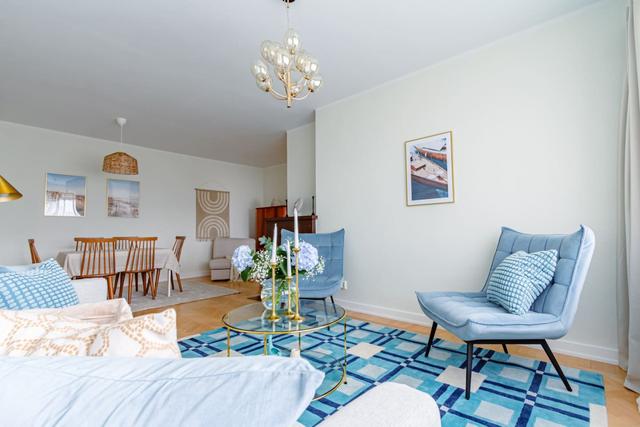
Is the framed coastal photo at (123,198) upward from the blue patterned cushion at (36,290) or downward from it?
upward

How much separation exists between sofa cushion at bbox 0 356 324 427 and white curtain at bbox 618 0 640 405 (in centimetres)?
237

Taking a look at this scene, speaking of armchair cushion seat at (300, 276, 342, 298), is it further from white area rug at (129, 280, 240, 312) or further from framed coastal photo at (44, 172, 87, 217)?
framed coastal photo at (44, 172, 87, 217)

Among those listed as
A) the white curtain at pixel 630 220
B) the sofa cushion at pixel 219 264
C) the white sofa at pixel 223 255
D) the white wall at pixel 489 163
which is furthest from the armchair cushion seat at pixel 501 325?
the sofa cushion at pixel 219 264

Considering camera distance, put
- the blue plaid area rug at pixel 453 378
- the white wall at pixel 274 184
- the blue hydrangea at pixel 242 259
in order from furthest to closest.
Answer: the white wall at pixel 274 184, the blue hydrangea at pixel 242 259, the blue plaid area rug at pixel 453 378

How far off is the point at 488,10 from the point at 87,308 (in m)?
2.96

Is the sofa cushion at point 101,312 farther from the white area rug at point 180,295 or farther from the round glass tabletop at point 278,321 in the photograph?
the white area rug at point 180,295

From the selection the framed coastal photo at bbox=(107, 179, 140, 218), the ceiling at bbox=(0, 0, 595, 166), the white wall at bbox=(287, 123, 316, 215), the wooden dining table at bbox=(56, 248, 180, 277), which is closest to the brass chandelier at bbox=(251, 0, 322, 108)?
the ceiling at bbox=(0, 0, 595, 166)

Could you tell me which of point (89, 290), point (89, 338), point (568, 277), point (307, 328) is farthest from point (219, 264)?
point (89, 338)

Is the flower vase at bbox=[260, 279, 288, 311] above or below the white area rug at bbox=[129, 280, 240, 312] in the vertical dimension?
above

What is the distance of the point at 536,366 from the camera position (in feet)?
6.84

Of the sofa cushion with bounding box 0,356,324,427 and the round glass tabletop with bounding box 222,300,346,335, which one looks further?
the round glass tabletop with bounding box 222,300,346,335

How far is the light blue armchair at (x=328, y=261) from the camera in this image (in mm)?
2996

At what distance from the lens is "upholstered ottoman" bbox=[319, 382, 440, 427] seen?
1.74 feet

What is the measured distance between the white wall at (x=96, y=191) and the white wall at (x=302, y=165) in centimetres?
262
